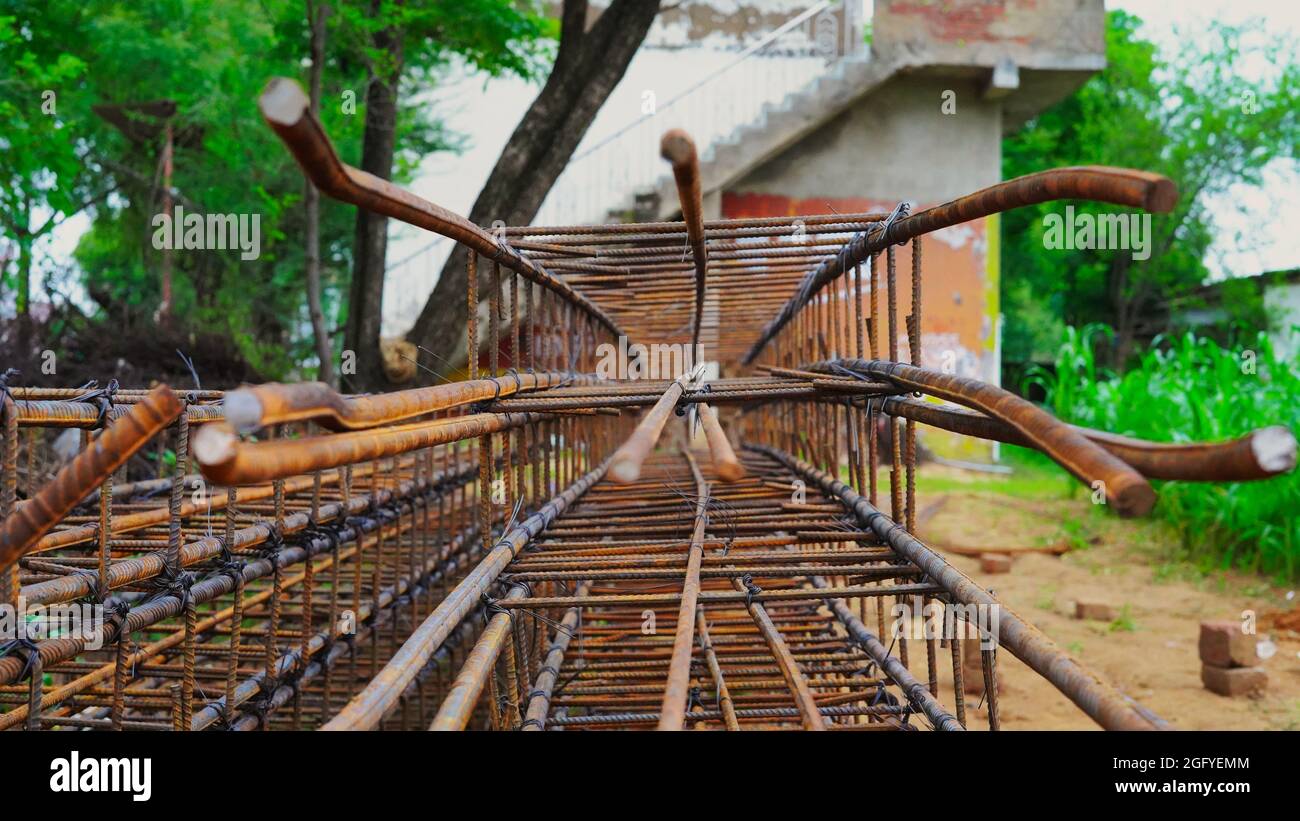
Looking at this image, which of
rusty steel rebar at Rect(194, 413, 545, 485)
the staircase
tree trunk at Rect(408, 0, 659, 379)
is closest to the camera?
rusty steel rebar at Rect(194, 413, 545, 485)

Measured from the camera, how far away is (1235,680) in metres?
5.64

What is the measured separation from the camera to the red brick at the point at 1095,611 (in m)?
7.15

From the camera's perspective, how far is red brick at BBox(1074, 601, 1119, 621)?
7.15 m

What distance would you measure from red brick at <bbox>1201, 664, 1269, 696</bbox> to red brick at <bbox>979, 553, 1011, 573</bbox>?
2.62 m

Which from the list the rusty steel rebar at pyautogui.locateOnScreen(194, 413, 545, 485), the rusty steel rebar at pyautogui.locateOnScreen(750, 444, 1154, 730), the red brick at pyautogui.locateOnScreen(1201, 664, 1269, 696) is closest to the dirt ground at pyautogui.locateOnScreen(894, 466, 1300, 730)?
the red brick at pyautogui.locateOnScreen(1201, 664, 1269, 696)

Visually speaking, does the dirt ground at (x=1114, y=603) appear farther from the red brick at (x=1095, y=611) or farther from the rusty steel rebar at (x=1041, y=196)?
the rusty steel rebar at (x=1041, y=196)

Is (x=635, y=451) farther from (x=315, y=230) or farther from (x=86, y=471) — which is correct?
(x=315, y=230)

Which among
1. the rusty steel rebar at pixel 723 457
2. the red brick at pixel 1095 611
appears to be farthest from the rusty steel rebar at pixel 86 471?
the red brick at pixel 1095 611

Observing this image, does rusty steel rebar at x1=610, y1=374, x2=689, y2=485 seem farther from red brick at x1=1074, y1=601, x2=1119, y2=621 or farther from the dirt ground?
red brick at x1=1074, y1=601, x2=1119, y2=621

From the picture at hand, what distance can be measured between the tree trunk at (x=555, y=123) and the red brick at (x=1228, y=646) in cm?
558

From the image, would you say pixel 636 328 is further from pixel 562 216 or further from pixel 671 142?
pixel 671 142

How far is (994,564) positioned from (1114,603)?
103cm

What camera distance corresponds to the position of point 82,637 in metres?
2.54

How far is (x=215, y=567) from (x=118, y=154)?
1228 centimetres
